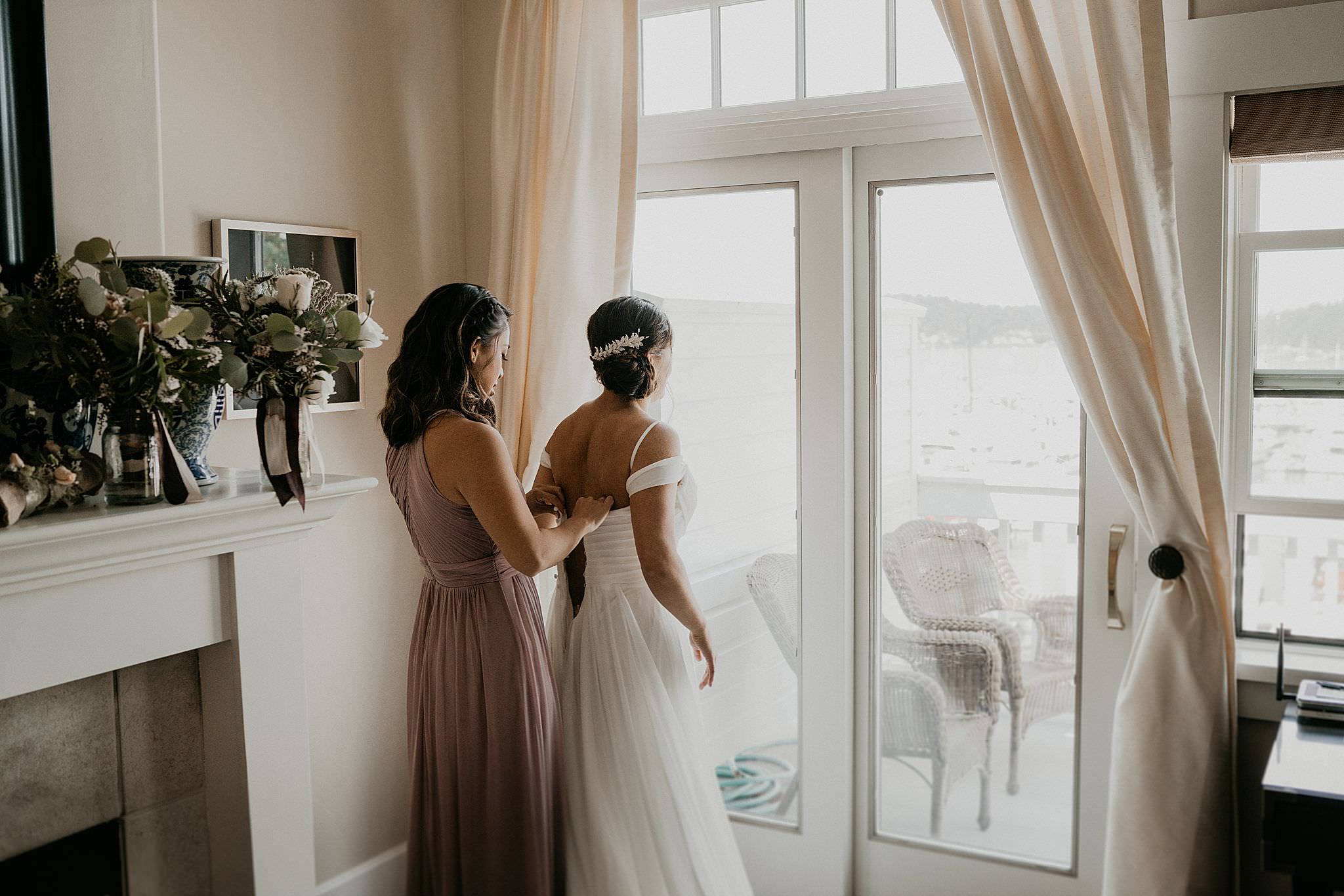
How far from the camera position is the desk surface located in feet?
5.52

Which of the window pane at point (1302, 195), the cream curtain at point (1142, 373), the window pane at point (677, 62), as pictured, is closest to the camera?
the cream curtain at point (1142, 373)

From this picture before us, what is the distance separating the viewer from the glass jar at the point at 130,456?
1764 millimetres

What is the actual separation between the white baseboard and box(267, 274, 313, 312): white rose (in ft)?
5.73

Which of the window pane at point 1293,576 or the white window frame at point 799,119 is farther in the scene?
the white window frame at point 799,119

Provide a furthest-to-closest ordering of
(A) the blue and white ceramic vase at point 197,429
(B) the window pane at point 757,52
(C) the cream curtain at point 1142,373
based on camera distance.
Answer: (B) the window pane at point 757,52
(C) the cream curtain at point 1142,373
(A) the blue and white ceramic vase at point 197,429

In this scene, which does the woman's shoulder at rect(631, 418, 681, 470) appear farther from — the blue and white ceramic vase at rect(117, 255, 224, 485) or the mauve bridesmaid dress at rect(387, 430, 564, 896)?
the blue and white ceramic vase at rect(117, 255, 224, 485)

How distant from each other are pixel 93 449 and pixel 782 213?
1.73m

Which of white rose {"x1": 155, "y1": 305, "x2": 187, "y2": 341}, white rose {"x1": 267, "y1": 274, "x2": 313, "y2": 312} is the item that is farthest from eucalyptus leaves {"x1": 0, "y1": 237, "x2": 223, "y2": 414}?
white rose {"x1": 267, "y1": 274, "x2": 313, "y2": 312}

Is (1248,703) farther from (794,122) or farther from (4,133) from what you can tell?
(4,133)

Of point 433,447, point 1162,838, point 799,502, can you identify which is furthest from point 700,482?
point 1162,838

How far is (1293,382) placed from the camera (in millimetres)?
2256

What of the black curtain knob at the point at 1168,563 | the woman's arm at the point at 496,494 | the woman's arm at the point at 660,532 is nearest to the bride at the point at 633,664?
the woman's arm at the point at 660,532

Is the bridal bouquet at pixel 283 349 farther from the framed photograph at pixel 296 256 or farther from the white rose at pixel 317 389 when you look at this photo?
the framed photograph at pixel 296 256

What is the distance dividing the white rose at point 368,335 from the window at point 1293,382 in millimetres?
1831
